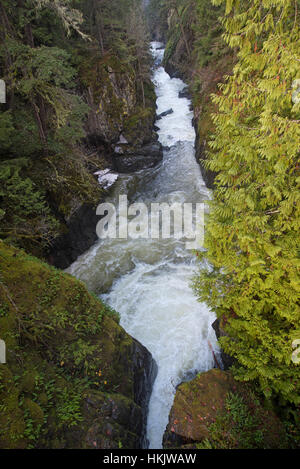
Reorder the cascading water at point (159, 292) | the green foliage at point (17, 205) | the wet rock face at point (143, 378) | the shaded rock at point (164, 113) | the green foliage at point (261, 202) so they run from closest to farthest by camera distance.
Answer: the green foliage at point (261, 202), the wet rock face at point (143, 378), the cascading water at point (159, 292), the green foliage at point (17, 205), the shaded rock at point (164, 113)

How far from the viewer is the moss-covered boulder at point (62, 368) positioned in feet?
14.1

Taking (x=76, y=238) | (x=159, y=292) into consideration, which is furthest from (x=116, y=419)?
(x=76, y=238)

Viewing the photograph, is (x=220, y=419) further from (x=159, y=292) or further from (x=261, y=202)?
(x=159, y=292)

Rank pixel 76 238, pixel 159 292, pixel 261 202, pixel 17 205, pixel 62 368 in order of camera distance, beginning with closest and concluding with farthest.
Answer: pixel 261 202 < pixel 62 368 < pixel 17 205 < pixel 159 292 < pixel 76 238

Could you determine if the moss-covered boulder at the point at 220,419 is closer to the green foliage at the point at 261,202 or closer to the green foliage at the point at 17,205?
the green foliage at the point at 261,202

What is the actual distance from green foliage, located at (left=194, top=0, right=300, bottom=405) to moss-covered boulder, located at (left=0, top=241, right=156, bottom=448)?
9.05 feet

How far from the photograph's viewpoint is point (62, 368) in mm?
5262

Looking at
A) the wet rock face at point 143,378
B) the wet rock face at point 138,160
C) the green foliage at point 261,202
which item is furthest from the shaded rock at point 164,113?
the wet rock face at point 143,378

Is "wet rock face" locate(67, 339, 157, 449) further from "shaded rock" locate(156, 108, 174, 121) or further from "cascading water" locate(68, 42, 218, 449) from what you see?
"shaded rock" locate(156, 108, 174, 121)

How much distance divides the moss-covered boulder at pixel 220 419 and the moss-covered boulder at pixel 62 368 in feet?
3.78

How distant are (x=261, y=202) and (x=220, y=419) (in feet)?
14.7

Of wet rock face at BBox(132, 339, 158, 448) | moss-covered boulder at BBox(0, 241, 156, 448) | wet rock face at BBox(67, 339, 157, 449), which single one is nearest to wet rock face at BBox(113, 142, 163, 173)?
moss-covered boulder at BBox(0, 241, 156, 448)

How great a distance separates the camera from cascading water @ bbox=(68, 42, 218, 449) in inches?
302
